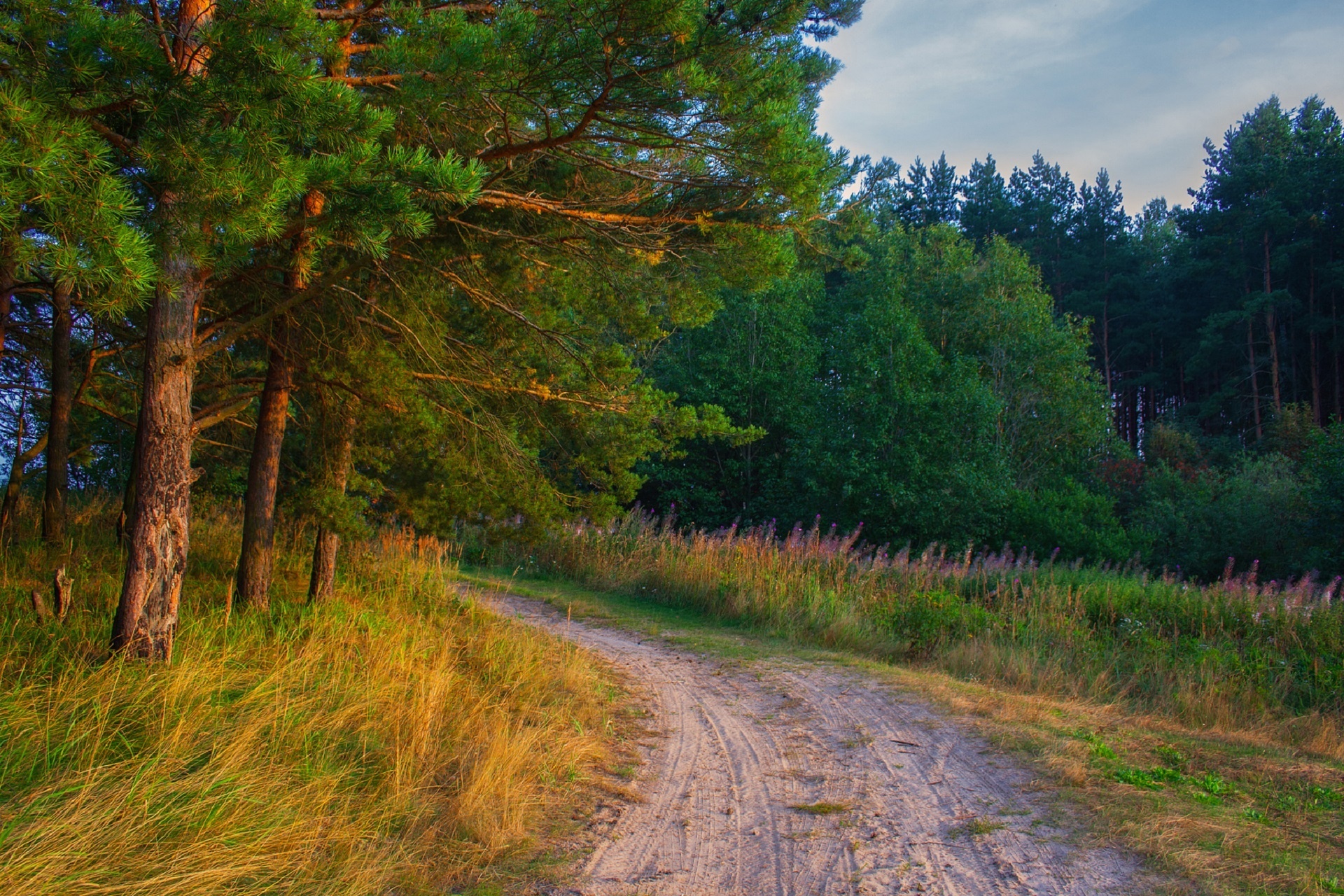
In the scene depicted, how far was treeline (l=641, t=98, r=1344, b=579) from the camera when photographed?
64.0 feet

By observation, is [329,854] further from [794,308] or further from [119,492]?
[794,308]

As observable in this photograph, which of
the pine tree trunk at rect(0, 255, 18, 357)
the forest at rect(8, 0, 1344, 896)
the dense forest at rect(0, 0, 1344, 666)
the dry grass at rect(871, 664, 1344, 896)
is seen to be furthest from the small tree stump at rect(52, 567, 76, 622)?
the dry grass at rect(871, 664, 1344, 896)

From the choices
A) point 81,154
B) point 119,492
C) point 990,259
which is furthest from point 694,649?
point 990,259

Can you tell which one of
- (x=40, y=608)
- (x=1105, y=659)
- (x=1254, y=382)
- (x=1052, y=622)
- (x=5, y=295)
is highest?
(x=1254, y=382)

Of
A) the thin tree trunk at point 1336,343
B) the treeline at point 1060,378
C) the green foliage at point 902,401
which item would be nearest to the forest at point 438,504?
the treeline at point 1060,378

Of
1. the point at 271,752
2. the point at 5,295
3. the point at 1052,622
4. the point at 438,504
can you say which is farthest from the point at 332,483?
the point at 1052,622

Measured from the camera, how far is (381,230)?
492 centimetres

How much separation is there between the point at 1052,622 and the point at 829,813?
6.08 meters

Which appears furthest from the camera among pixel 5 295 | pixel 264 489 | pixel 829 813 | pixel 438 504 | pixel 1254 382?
pixel 1254 382

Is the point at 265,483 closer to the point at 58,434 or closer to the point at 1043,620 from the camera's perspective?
the point at 58,434

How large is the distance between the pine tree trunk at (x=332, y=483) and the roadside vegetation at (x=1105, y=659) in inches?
77.1

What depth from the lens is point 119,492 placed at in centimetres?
1642

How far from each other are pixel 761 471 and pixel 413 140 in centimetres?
1900

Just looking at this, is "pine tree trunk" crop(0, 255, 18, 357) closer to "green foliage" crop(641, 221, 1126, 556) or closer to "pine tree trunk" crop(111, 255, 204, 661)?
"pine tree trunk" crop(111, 255, 204, 661)
